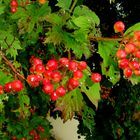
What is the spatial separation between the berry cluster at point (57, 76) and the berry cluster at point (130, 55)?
0.58ft

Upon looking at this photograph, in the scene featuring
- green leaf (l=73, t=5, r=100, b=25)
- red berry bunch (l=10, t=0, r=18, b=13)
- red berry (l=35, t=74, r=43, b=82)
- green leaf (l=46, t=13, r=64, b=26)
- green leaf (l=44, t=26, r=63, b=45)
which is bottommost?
red berry (l=35, t=74, r=43, b=82)

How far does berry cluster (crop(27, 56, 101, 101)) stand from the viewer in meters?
1.89

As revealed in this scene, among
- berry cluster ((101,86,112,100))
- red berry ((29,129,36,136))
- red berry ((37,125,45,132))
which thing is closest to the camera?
red berry ((29,129,36,136))

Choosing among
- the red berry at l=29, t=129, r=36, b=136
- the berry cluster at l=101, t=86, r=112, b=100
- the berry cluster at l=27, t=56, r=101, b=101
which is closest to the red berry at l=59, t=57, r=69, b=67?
the berry cluster at l=27, t=56, r=101, b=101

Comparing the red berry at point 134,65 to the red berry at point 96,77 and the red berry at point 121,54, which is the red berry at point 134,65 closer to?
the red berry at point 121,54

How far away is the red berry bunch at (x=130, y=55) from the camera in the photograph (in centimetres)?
182

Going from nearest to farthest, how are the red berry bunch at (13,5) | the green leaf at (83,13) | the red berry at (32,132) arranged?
1. the green leaf at (83,13)
2. the red berry bunch at (13,5)
3. the red berry at (32,132)

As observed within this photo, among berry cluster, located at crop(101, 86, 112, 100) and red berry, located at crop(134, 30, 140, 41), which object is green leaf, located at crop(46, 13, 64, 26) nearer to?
red berry, located at crop(134, 30, 140, 41)

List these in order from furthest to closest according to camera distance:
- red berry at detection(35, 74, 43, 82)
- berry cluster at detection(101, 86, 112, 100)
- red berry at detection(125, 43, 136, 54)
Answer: berry cluster at detection(101, 86, 112, 100) < red berry at detection(35, 74, 43, 82) < red berry at detection(125, 43, 136, 54)

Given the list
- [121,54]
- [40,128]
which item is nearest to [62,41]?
[121,54]

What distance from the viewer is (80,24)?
1.98 metres

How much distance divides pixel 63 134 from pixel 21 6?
26.8 ft

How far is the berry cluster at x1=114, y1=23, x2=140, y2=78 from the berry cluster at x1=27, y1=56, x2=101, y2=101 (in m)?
0.18

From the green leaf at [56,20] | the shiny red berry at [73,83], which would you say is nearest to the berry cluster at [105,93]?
the green leaf at [56,20]
